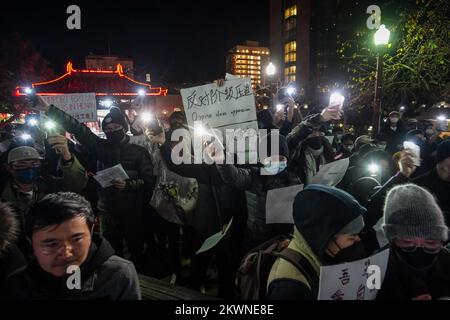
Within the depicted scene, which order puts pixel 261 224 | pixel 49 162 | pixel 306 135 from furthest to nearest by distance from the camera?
pixel 49 162, pixel 306 135, pixel 261 224

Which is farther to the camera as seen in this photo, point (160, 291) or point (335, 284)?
point (160, 291)

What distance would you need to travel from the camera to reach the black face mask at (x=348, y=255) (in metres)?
1.74

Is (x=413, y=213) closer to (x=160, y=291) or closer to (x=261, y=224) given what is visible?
(x=261, y=224)

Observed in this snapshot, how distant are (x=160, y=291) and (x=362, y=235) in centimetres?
175

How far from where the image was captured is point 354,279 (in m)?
1.66

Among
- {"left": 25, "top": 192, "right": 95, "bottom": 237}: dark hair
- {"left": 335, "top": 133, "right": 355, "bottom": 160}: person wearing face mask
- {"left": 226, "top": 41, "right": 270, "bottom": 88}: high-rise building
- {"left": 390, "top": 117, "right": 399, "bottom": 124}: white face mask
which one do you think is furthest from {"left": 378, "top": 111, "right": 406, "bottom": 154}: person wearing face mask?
{"left": 226, "top": 41, "right": 270, "bottom": 88}: high-rise building

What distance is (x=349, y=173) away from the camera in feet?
13.9

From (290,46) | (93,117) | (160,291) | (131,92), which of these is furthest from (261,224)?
(290,46)

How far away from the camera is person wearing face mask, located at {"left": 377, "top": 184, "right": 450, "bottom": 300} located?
1886mm

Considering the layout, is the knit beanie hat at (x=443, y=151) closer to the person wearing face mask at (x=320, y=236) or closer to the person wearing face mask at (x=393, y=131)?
the person wearing face mask at (x=320, y=236)

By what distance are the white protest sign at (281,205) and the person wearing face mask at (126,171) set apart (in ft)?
5.99

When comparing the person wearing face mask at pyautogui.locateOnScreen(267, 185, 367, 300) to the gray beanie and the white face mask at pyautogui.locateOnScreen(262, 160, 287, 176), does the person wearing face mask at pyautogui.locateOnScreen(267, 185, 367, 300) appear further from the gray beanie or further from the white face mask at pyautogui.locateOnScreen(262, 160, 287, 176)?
the white face mask at pyautogui.locateOnScreen(262, 160, 287, 176)

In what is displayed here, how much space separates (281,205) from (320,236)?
125cm

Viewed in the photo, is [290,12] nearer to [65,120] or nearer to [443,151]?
[65,120]
